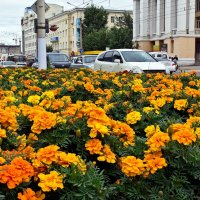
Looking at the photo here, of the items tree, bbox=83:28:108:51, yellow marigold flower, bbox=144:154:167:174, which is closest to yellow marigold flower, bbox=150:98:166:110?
yellow marigold flower, bbox=144:154:167:174

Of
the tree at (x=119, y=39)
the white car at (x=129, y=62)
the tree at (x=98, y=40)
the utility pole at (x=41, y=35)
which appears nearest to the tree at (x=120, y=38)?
the tree at (x=119, y=39)

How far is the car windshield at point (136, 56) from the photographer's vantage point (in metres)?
13.3

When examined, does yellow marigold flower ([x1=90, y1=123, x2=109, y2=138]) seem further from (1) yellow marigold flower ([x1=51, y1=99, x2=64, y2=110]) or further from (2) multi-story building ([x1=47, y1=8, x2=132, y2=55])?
(2) multi-story building ([x1=47, y1=8, x2=132, y2=55])

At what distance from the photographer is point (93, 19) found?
70688mm

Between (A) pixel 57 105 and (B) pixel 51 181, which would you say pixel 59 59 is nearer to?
(A) pixel 57 105

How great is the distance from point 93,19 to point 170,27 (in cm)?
1956

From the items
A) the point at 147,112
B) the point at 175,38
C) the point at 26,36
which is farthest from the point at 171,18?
the point at 26,36

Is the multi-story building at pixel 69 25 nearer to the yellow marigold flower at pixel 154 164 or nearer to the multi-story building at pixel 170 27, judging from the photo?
the multi-story building at pixel 170 27

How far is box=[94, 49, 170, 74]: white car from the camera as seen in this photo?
41.0 feet

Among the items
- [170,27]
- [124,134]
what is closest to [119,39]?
[170,27]

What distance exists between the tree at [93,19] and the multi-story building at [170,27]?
7902mm

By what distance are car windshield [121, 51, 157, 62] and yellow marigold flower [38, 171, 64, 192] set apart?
38.4 ft

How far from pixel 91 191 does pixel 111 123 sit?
71 centimetres

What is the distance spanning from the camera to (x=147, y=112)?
301 centimetres
